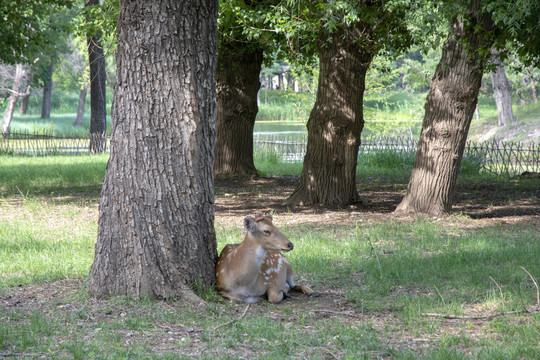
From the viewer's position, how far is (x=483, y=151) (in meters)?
18.5

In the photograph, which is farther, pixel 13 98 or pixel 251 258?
pixel 13 98

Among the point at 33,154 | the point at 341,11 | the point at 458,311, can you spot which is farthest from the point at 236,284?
the point at 33,154

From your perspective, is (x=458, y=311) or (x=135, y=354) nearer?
(x=135, y=354)

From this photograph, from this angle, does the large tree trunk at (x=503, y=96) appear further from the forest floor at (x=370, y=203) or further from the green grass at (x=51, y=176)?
the green grass at (x=51, y=176)

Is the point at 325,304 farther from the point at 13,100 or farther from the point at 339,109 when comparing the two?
the point at 13,100

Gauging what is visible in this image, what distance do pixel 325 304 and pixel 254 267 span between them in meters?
0.78

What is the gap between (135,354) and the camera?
12.8 ft

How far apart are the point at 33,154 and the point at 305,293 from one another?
20292mm

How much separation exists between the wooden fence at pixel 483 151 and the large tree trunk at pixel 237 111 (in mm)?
6444

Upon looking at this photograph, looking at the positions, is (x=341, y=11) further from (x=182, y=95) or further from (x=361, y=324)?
(x=361, y=324)

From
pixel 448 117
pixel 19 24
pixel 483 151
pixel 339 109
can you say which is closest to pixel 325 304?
pixel 448 117

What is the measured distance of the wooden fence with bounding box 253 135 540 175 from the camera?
17984 mm

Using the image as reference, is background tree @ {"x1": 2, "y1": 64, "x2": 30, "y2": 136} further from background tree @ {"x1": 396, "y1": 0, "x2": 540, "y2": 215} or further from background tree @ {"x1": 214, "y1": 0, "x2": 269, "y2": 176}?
background tree @ {"x1": 396, "y1": 0, "x2": 540, "y2": 215}

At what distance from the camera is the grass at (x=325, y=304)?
4.07 meters
